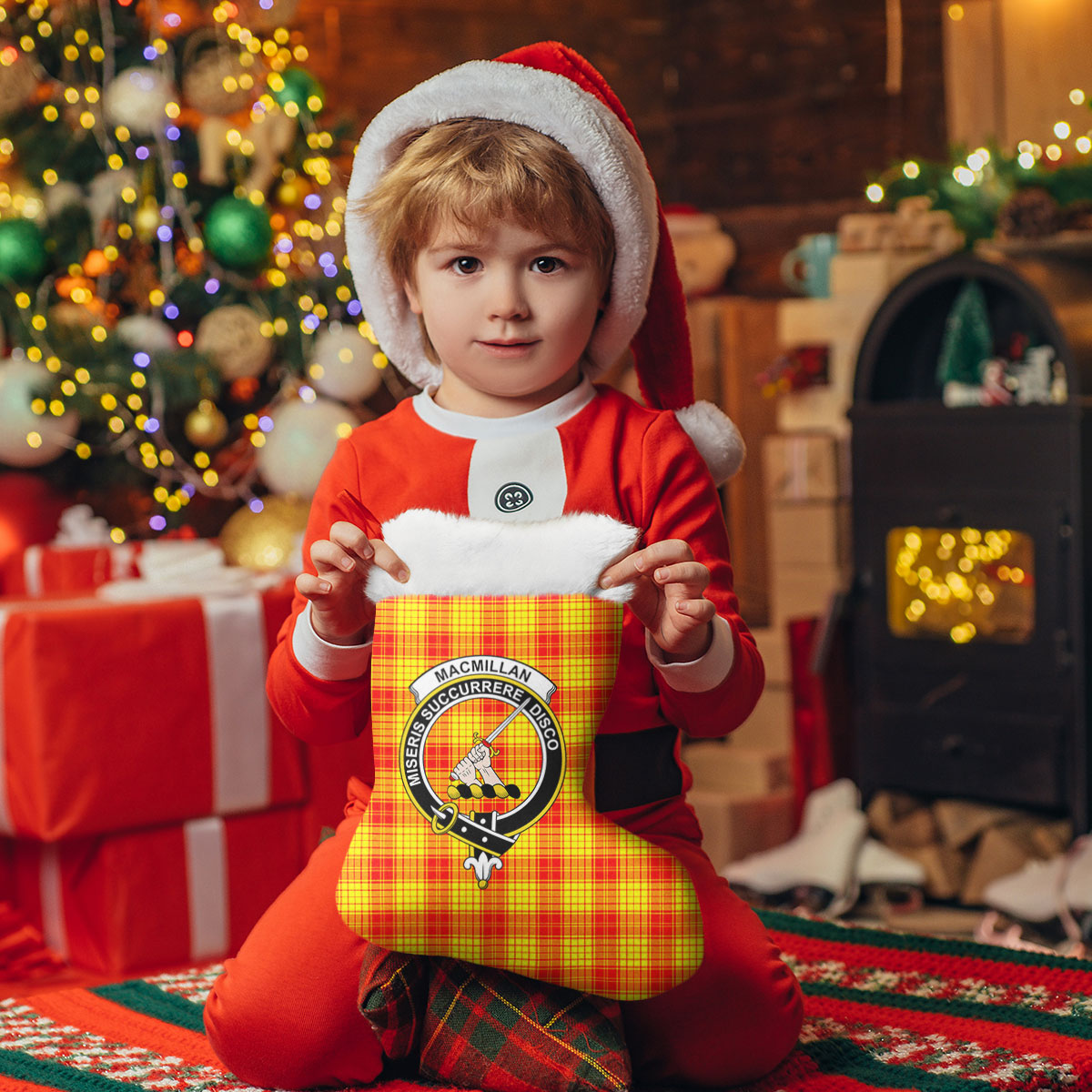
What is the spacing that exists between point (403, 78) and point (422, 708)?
110 inches

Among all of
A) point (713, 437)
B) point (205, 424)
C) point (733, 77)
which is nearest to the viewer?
point (713, 437)

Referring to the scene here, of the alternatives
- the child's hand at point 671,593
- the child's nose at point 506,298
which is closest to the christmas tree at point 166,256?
the child's nose at point 506,298

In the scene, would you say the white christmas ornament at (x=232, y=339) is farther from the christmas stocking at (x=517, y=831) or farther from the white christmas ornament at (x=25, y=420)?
the christmas stocking at (x=517, y=831)

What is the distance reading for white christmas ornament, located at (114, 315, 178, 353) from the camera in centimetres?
271

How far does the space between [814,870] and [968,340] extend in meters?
1.00

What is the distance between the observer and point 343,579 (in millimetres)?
1054

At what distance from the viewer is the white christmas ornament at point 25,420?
8.48 ft

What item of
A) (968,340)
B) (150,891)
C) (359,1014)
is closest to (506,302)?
(359,1014)

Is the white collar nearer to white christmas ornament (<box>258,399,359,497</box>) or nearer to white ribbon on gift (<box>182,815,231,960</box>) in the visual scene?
white ribbon on gift (<box>182,815,231,960</box>)

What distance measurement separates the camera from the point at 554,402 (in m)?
1.18

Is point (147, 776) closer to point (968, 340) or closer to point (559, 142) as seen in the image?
point (559, 142)

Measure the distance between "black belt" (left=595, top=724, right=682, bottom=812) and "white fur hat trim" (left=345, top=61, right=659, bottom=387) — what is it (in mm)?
339

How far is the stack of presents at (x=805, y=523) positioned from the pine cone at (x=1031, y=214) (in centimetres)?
27

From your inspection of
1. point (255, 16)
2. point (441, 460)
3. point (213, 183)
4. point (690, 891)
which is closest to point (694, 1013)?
point (690, 891)
